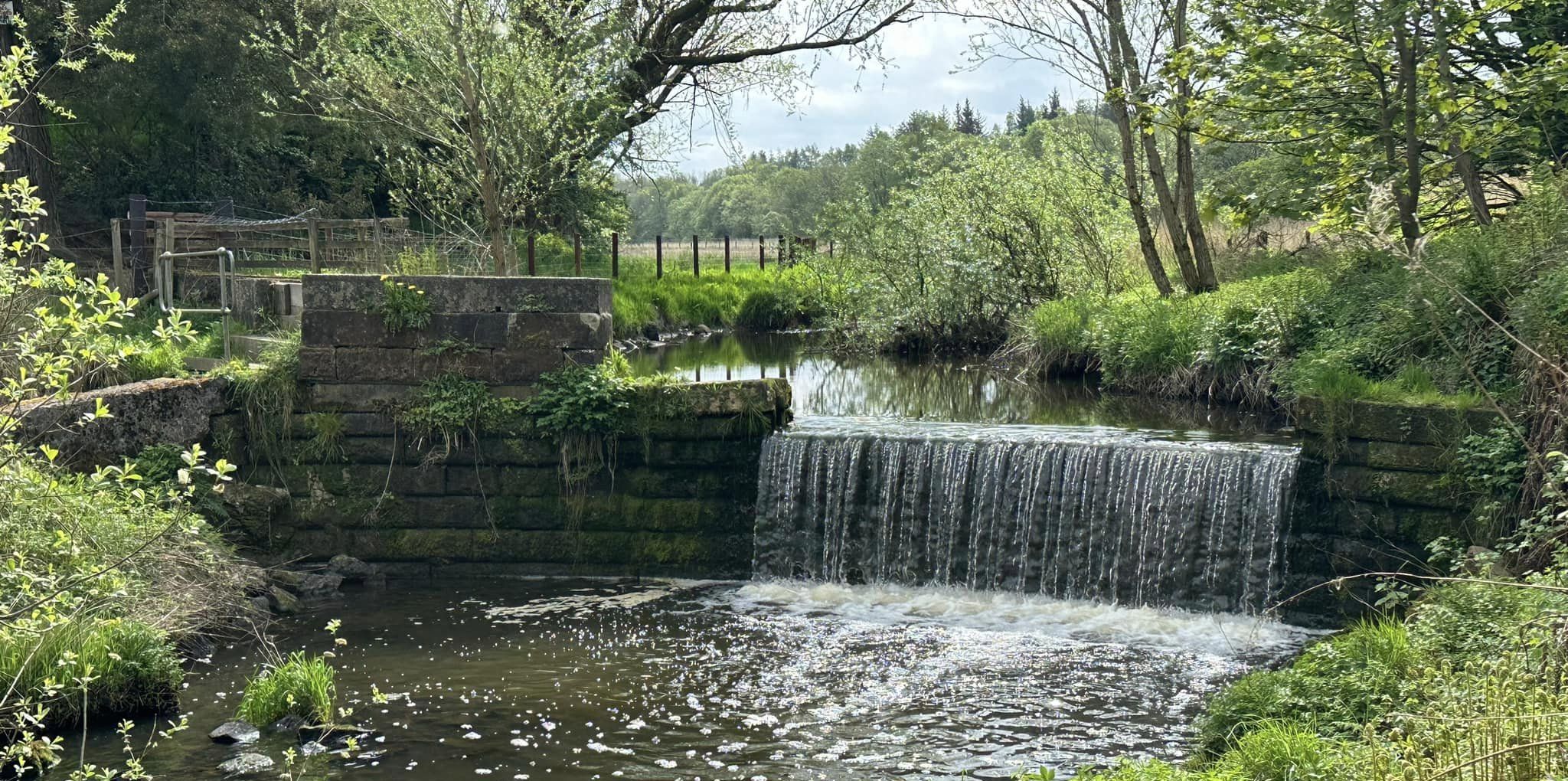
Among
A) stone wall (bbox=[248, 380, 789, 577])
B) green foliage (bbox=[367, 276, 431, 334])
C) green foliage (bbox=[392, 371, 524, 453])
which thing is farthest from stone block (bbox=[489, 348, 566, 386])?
green foliage (bbox=[367, 276, 431, 334])

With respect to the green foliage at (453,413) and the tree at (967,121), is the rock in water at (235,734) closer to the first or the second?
the green foliage at (453,413)

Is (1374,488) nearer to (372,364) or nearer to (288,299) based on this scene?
(372,364)

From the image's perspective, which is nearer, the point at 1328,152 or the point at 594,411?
the point at 594,411

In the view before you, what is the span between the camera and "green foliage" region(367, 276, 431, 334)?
36.1 feet

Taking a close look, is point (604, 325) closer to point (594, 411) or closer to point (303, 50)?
point (594, 411)

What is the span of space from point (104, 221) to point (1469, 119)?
22.1m

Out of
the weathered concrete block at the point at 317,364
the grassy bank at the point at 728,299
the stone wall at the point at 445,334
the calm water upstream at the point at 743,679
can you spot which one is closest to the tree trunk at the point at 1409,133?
the calm water upstream at the point at 743,679

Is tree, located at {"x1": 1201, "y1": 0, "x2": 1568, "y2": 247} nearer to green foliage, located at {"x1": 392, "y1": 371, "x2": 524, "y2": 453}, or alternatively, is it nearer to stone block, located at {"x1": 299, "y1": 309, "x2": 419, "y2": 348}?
green foliage, located at {"x1": 392, "y1": 371, "x2": 524, "y2": 453}

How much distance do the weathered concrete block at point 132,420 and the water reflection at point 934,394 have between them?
17.2 ft

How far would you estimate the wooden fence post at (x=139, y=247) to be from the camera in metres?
17.3

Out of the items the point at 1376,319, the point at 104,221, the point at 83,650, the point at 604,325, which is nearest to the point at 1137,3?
the point at 1376,319

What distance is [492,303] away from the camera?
11.1 meters

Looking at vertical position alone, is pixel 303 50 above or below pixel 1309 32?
above

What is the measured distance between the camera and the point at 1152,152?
1614cm
